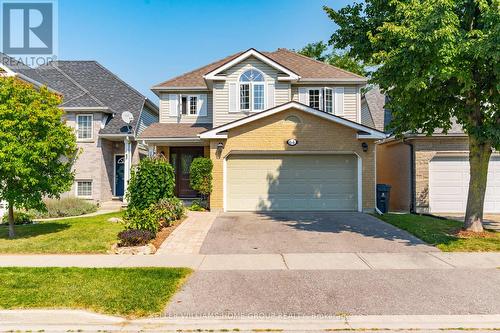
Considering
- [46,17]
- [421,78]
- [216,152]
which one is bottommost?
[216,152]

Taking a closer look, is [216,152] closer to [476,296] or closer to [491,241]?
[491,241]

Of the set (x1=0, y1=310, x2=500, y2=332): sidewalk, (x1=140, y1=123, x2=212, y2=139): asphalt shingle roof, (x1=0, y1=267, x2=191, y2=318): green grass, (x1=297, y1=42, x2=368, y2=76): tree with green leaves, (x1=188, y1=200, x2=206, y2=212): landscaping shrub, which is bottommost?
(x1=0, y1=310, x2=500, y2=332): sidewalk

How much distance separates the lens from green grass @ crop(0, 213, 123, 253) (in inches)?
390

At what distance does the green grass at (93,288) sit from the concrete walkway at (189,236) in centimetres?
200

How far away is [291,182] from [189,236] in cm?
643

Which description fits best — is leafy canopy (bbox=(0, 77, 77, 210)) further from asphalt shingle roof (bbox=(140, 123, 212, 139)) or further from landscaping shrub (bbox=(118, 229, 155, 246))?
asphalt shingle roof (bbox=(140, 123, 212, 139))

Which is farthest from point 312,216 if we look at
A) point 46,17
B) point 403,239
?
point 46,17

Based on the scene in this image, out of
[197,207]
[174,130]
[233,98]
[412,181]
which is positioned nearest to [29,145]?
[197,207]

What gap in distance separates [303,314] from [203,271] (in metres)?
2.91

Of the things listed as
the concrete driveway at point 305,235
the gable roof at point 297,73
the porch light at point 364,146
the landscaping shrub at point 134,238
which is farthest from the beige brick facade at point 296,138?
the landscaping shrub at point 134,238

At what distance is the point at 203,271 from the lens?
7.74 meters

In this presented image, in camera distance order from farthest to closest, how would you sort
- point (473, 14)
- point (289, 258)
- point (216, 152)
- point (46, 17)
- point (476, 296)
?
point (46, 17)
point (216, 152)
point (473, 14)
point (289, 258)
point (476, 296)

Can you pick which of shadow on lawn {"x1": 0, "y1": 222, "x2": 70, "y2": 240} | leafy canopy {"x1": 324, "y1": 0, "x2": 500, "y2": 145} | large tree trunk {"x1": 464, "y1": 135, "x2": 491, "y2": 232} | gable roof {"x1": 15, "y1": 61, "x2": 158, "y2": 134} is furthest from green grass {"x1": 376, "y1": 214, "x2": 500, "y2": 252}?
gable roof {"x1": 15, "y1": 61, "x2": 158, "y2": 134}

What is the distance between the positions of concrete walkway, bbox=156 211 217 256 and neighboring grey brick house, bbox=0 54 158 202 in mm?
7667
